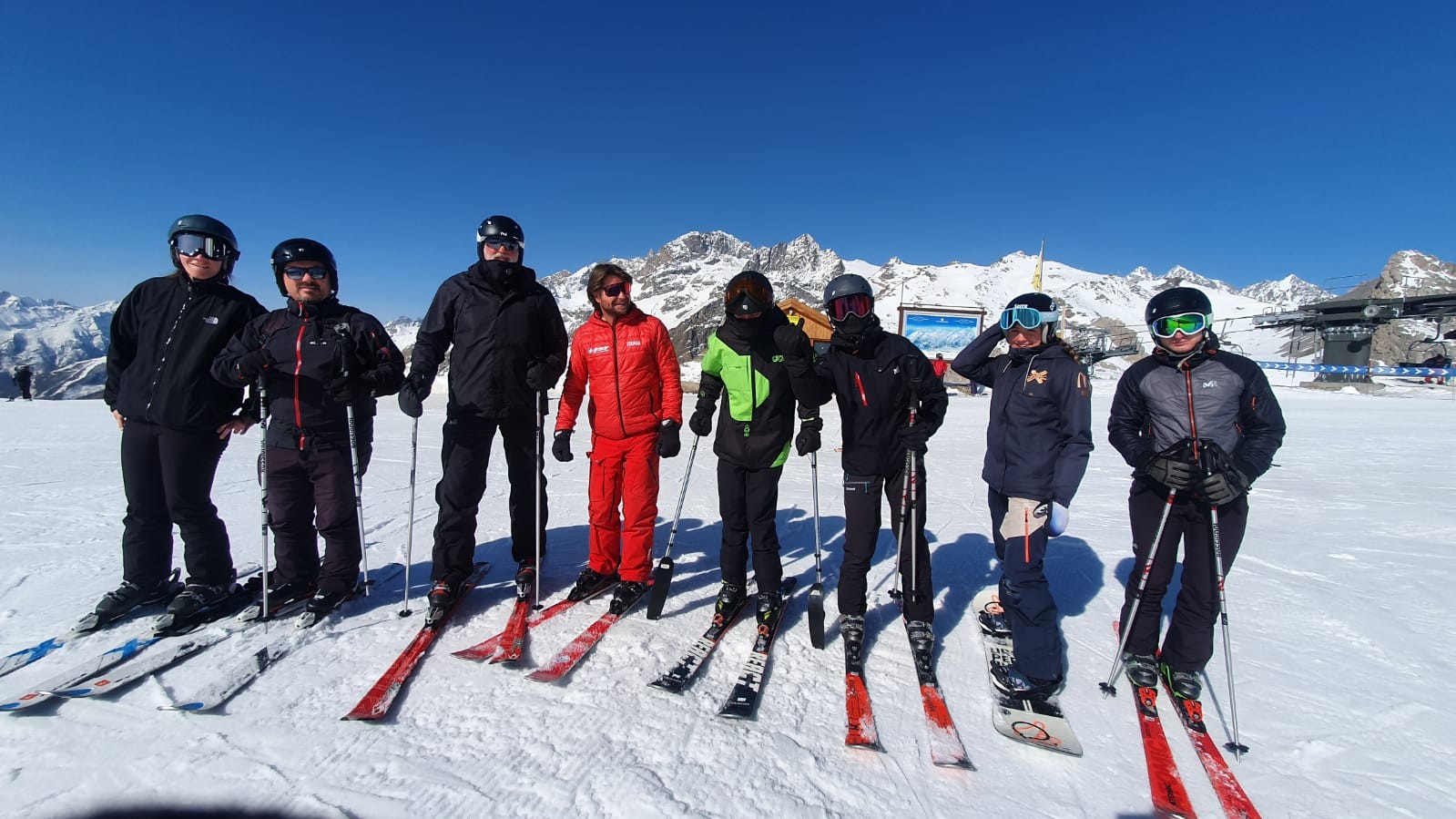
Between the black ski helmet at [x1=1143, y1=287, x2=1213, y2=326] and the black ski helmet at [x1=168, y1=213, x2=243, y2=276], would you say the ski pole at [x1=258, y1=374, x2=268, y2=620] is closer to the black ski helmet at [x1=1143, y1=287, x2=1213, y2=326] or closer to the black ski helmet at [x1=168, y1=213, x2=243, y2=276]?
the black ski helmet at [x1=168, y1=213, x2=243, y2=276]

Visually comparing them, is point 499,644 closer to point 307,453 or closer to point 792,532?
point 307,453

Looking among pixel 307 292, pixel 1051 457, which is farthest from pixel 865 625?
pixel 307 292

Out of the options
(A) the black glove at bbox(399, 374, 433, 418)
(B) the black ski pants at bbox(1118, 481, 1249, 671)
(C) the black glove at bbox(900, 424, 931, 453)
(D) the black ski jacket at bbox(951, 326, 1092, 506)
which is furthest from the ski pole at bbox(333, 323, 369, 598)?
(B) the black ski pants at bbox(1118, 481, 1249, 671)

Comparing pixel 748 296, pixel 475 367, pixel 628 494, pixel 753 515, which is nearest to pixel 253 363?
pixel 475 367

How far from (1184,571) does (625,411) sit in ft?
11.2

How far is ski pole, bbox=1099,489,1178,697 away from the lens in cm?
312

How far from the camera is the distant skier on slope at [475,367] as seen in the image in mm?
3848

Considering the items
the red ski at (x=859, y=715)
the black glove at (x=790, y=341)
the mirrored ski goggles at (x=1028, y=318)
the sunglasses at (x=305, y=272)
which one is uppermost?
the sunglasses at (x=305, y=272)

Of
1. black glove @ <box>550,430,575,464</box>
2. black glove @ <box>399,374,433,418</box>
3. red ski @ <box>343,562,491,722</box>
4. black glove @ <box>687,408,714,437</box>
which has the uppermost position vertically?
black glove @ <box>399,374,433,418</box>

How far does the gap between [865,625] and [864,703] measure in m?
0.99

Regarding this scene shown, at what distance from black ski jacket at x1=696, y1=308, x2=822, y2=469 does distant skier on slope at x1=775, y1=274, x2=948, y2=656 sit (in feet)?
0.49

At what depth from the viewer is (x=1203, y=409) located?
3.00m

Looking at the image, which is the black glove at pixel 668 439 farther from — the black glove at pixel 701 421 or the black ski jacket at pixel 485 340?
the black ski jacket at pixel 485 340

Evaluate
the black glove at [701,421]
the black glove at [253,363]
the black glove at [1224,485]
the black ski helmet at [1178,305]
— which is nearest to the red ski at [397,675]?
the black glove at [253,363]
